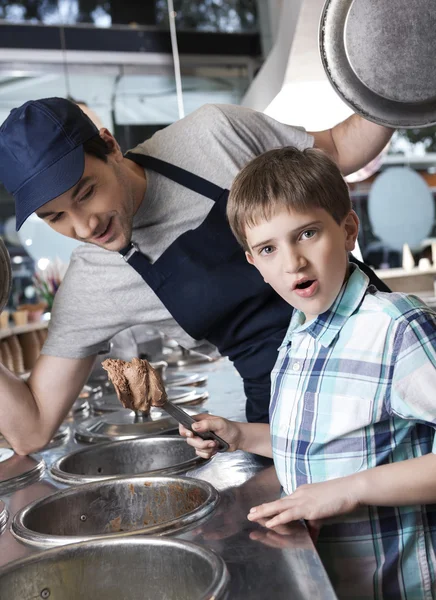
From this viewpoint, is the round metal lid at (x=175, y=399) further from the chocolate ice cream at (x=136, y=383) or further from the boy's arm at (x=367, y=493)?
the boy's arm at (x=367, y=493)

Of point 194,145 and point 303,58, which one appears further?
point 303,58

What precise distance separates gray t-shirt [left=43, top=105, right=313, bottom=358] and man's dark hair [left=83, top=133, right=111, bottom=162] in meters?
0.17

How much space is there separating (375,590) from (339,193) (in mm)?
588

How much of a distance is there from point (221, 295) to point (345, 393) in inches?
18.9

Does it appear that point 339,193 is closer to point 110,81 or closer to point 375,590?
point 375,590

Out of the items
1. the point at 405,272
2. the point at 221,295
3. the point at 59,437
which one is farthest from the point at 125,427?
the point at 405,272

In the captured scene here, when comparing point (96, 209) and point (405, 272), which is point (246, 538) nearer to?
point (96, 209)

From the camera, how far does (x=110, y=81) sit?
6621 millimetres

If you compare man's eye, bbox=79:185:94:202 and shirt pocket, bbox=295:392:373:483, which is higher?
man's eye, bbox=79:185:94:202

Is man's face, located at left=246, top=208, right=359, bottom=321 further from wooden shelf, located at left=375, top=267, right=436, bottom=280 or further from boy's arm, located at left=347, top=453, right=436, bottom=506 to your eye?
wooden shelf, located at left=375, top=267, right=436, bottom=280

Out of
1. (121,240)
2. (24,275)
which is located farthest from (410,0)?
(24,275)

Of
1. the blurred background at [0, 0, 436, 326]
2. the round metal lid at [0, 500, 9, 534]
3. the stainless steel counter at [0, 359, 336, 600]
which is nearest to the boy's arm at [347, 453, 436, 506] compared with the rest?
the stainless steel counter at [0, 359, 336, 600]

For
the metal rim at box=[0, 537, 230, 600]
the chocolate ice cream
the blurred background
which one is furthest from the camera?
the blurred background

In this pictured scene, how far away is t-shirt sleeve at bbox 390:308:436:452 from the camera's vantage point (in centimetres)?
102
